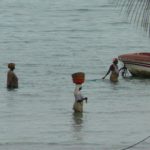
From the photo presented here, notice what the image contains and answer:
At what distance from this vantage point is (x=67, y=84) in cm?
4334

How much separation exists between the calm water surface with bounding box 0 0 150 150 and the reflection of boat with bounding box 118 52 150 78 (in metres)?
0.39

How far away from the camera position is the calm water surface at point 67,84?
28.8m

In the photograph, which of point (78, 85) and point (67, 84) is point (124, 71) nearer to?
point (67, 84)

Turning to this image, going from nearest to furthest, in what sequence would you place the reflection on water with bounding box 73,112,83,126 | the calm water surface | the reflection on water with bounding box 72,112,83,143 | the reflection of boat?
the reflection on water with bounding box 72,112,83,143, the calm water surface, the reflection on water with bounding box 73,112,83,126, the reflection of boat

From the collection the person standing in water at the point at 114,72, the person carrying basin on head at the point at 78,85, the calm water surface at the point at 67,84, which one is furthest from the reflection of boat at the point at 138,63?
the person carrying basin on head at the point at 78,85

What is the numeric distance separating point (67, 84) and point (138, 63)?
3.05m

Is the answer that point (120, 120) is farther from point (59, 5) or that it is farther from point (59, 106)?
point (59, 5)

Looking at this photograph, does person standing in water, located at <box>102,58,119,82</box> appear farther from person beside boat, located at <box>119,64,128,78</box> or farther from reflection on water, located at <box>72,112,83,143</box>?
reflection on water, located at <box>72,112,83,143</box>

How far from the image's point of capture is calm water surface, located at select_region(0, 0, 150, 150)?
28.8 m

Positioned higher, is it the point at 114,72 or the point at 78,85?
the point at 114,72

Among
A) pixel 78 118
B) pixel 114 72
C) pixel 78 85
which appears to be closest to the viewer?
pixel 78 85

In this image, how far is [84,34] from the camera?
67500 mm

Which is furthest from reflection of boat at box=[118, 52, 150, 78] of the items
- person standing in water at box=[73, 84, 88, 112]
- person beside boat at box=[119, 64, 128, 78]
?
person standing in water at box=[73, 84, 88, 112]

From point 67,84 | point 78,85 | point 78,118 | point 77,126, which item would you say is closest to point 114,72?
point 67,84
